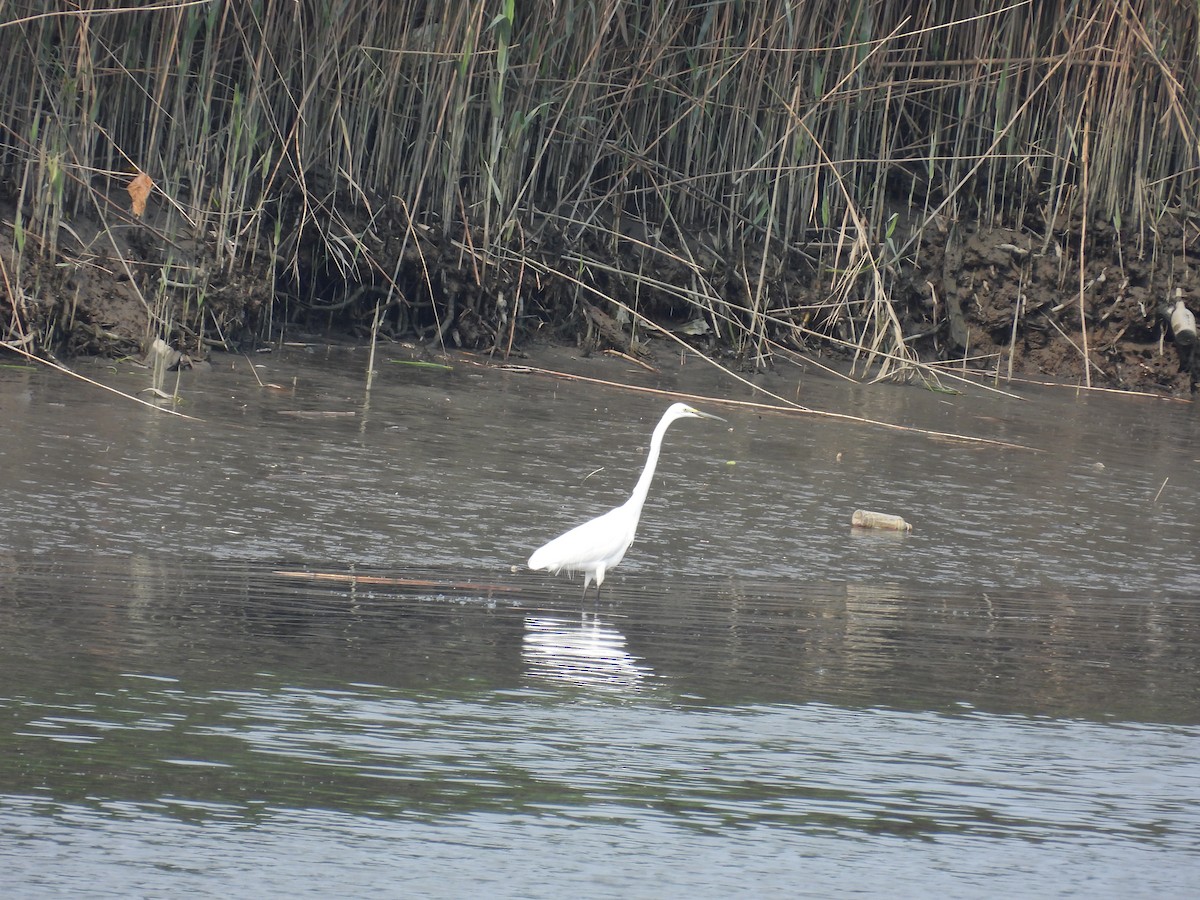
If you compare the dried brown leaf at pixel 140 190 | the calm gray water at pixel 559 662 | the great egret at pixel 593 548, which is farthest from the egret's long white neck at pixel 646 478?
the dried brown leaf at pixel 140 190

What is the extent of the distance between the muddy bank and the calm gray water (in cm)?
56

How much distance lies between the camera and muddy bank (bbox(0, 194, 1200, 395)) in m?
8.90

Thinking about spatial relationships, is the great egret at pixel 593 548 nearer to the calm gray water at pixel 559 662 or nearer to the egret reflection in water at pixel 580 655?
the calm gray water at pixel 559 662

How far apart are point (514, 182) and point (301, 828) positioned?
22.8 ft

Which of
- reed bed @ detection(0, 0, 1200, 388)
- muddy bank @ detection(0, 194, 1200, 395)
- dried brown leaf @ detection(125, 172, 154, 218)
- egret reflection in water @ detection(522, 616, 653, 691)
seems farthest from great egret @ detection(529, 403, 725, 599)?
dried brown leaf @ detection(125, 172, 154, 218)

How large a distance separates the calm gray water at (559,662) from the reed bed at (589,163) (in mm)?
1100

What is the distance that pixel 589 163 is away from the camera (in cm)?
1038

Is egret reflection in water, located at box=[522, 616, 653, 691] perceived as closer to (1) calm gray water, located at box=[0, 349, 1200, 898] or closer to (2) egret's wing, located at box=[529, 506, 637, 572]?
(1) calm gray water, located at box=[0, 349, 1200, 898]

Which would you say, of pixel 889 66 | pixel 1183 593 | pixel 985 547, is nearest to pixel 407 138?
pixel 889 66

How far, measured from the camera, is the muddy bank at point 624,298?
8.90 metres

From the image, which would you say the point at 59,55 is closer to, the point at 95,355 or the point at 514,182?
the point at 95,355

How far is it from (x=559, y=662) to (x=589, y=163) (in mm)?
6008

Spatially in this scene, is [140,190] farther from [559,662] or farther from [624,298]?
[559,662]

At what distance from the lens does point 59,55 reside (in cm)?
861
